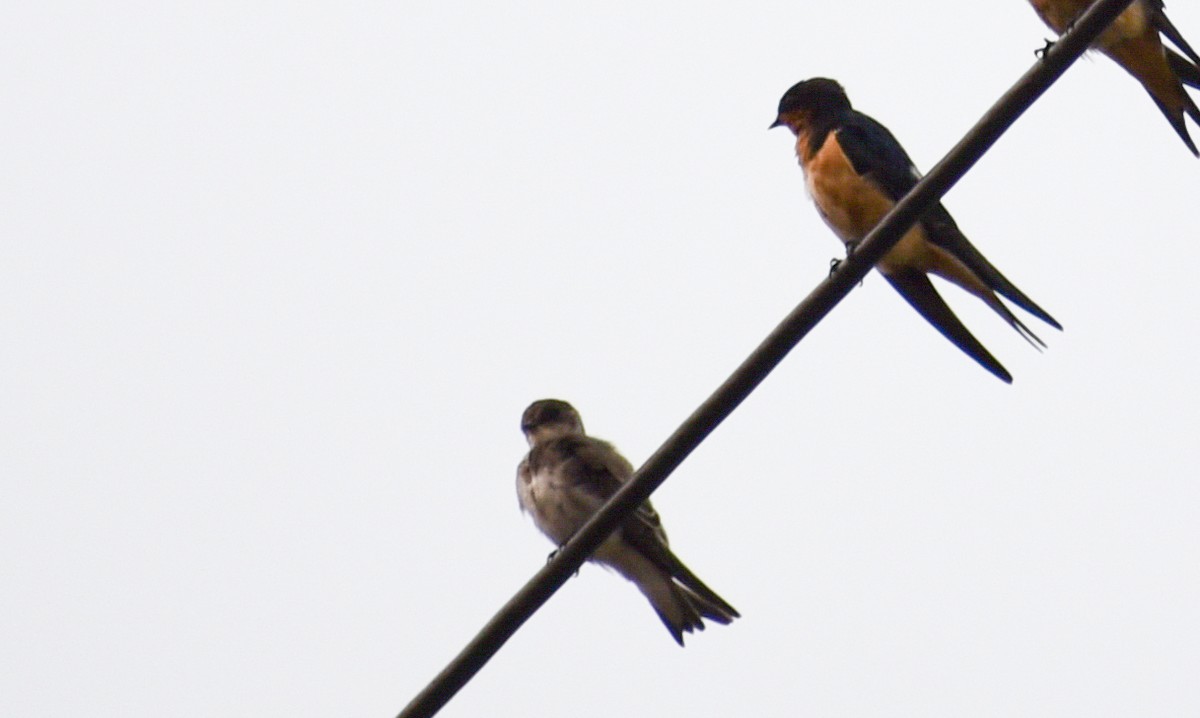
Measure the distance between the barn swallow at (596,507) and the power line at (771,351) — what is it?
1.74m

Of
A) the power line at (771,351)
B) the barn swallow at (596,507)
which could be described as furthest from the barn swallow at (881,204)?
the power line at (771,351)

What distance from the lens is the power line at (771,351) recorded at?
2896 millimetres

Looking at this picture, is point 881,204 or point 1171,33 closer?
point 1171,33

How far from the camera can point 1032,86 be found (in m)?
2.91

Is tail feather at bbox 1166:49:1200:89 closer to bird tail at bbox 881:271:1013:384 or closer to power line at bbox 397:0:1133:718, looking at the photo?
bird tail at bbox 881:271:1013:384

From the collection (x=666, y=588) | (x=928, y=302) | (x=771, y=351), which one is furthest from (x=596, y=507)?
(x=771, y=351)

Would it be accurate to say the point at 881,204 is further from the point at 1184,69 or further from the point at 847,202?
the point at 1184,69

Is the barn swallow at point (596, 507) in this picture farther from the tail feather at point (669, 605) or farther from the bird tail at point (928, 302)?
the bird tail at point (928, 302)

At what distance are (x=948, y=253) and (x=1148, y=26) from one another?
782mm

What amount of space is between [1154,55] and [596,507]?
244cm

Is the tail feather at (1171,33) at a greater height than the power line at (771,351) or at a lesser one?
greater

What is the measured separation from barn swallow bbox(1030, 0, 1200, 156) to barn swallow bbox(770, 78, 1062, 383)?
605mm

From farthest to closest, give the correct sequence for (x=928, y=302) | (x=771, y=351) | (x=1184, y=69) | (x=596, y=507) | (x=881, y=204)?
(x=596, y=507) < (x=881, y=204) < (x=928, y=302) < (x=1184, y=69) < (x=771, y=351)

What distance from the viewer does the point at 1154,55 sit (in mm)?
4648
